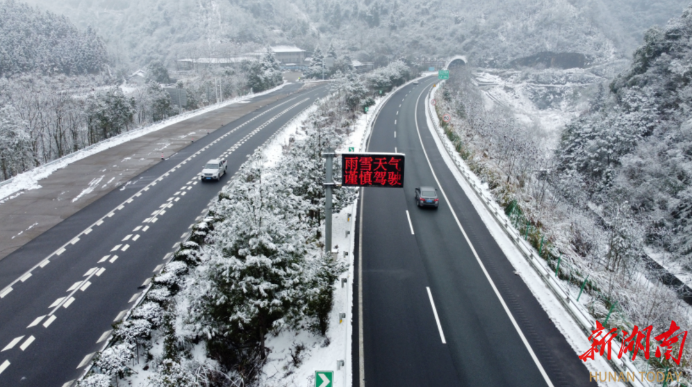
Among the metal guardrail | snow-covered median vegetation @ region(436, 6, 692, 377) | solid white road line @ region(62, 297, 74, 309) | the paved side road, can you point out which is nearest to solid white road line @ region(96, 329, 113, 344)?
solid white road line @ region(62, 297, 74, 309)

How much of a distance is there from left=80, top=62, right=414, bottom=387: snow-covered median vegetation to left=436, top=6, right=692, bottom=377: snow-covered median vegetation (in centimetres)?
1062

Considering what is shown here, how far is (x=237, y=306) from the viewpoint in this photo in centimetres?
1119

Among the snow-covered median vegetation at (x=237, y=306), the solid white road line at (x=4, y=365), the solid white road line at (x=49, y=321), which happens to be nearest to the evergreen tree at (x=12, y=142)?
the solid white road line at (x=49, y=321)

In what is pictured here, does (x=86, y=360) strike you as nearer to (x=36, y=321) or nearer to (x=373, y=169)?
(x=36, y=321)

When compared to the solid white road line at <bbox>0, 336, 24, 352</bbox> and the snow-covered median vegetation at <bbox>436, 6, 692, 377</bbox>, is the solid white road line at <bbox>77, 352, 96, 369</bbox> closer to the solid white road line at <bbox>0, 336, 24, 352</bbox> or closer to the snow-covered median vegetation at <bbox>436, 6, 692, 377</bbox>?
the solid white road line at <bbox>0, 336, 24, 352</bbox>

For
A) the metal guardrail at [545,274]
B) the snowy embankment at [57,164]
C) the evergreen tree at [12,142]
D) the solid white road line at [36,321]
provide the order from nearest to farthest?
1. the metal guardrail at [545,274]
2. the solid white road line at [36,321]
3. the snowy embankment at [57,164]
4. the evergreen tree at [12,142]

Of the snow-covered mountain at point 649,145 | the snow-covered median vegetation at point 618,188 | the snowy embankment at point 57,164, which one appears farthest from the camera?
the snow-covered mountain at point 649,145

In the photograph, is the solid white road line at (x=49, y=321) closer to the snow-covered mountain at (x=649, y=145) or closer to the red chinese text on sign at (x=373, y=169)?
the red chinese text on sign at (x=373, y=169)

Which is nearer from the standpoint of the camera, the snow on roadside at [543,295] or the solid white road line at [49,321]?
the snow on roadside at [543,295]

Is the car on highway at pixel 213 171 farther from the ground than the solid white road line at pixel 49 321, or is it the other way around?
the car on highway at pixel 213 171

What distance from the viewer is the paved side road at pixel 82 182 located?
21.7 meters

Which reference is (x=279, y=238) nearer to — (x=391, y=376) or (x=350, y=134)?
(x=391, y=376)

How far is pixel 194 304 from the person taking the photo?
1188cm

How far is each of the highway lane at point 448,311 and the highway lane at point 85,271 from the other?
997 centimetres
